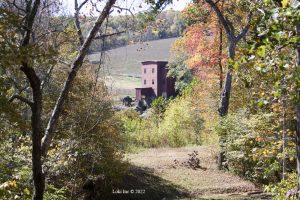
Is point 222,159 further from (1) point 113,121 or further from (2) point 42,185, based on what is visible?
(2) point 42,185

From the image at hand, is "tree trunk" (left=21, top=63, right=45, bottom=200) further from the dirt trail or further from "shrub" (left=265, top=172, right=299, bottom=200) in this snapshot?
the dirt trail

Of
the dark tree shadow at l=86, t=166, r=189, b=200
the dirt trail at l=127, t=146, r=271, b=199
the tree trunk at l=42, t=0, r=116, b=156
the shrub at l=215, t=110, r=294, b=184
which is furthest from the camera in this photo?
the dirt trail at l=127, t=146, r=271, b=199

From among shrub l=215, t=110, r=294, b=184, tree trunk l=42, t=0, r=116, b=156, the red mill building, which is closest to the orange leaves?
shrub l=215, t=110, r=294, b=184

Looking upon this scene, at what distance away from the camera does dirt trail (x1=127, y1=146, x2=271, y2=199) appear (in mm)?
14606

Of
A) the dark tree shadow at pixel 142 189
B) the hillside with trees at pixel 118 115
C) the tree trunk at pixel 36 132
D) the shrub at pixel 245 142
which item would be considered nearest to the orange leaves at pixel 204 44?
the hillside with trees at pixel 118 115

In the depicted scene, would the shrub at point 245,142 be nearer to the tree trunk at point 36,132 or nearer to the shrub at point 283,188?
the shrub at point 283,188

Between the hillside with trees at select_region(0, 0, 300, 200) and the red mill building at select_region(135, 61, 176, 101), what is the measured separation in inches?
1068

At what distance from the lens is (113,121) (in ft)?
45.6

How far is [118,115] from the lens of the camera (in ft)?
54.6

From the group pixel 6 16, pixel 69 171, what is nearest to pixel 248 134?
pixel 69 171

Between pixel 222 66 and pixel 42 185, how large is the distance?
14.7 meters

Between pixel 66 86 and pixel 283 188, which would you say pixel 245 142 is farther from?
pixel 66 86

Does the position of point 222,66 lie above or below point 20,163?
above

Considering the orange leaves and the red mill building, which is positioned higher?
the orange leaves
